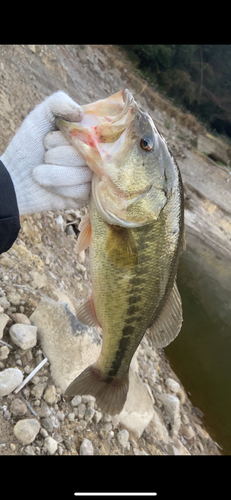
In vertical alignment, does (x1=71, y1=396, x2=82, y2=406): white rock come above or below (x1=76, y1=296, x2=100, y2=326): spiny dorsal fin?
below

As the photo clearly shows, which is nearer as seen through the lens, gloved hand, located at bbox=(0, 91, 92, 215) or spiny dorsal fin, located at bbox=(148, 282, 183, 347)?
gloved hand, located at bbox=(0, 91, 92, 215)

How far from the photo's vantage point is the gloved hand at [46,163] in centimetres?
195

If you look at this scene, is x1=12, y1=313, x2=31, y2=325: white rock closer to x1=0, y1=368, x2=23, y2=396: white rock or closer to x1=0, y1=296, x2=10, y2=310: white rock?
x1=0, y1=296, x2=10, y2=310: white rock

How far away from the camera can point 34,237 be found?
14.2ft

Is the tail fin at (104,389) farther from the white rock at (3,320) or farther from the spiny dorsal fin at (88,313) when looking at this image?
the white rock at (3,320)

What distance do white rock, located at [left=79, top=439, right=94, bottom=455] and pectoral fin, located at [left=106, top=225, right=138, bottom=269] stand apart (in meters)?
1.72

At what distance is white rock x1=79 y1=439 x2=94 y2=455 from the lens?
2605 millimetres

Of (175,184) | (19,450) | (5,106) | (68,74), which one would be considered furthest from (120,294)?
(68,74)

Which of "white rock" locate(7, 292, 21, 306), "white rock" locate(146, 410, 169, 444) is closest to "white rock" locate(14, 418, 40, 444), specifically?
"white rock" locate(7, 292, 21, 306)

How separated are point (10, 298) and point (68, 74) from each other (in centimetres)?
1233

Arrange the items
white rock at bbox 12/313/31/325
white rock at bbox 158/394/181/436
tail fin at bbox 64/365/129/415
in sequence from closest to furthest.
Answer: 1. tail fin at bbox 64/365/129/415
2. white rock at bbox 12/313/31/325
3. white rock at bbox 158/394/181/436

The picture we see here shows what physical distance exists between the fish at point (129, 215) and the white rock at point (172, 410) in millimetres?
3628

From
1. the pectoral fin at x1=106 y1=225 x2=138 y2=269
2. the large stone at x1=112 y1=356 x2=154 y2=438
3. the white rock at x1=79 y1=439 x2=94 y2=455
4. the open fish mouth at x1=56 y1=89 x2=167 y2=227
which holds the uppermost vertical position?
the open fish mouth at x1=56 y1=89 x2=167 y2=227

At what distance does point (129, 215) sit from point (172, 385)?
504 cm
